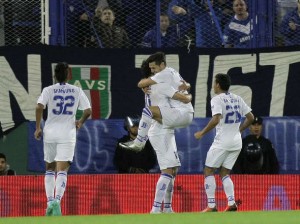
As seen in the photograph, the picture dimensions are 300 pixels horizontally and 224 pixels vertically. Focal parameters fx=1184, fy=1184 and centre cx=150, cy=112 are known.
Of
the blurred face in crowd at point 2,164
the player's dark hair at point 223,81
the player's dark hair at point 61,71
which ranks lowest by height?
the blurred face in crowd at point 2,164

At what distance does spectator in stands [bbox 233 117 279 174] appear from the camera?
718 inches

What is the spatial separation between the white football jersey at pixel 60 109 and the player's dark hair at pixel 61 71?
10 cm

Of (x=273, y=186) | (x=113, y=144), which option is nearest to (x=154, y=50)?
(x=113, y=144)

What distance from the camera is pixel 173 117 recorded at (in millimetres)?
15055

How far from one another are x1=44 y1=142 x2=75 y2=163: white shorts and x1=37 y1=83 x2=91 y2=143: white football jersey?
7 cm

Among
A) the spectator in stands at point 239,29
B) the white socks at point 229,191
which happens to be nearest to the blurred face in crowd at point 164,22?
the spectator in stands at point 239,29

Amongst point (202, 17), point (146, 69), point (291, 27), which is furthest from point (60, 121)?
point (291, 27)

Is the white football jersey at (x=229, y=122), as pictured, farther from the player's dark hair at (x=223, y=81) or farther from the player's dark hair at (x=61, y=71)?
the player's dark hair at (x=61, y=71)

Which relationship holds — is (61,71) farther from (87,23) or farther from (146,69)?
(87,23)

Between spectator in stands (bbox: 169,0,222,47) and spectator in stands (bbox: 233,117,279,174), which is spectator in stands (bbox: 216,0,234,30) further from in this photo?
spectator in stands (bbox: 233,117,279,174)

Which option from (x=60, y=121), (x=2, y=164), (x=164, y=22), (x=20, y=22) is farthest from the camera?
(x=164, y=22)

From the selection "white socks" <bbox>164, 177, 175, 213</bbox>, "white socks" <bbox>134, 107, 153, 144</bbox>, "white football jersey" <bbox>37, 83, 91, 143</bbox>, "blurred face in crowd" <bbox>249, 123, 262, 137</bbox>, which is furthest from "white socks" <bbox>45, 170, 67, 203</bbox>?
"blurred face in crowd" <bbox>249, 123, 262, 137</bbox>

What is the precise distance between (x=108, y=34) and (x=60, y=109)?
4027 millimetres

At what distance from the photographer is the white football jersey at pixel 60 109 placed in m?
15.7
